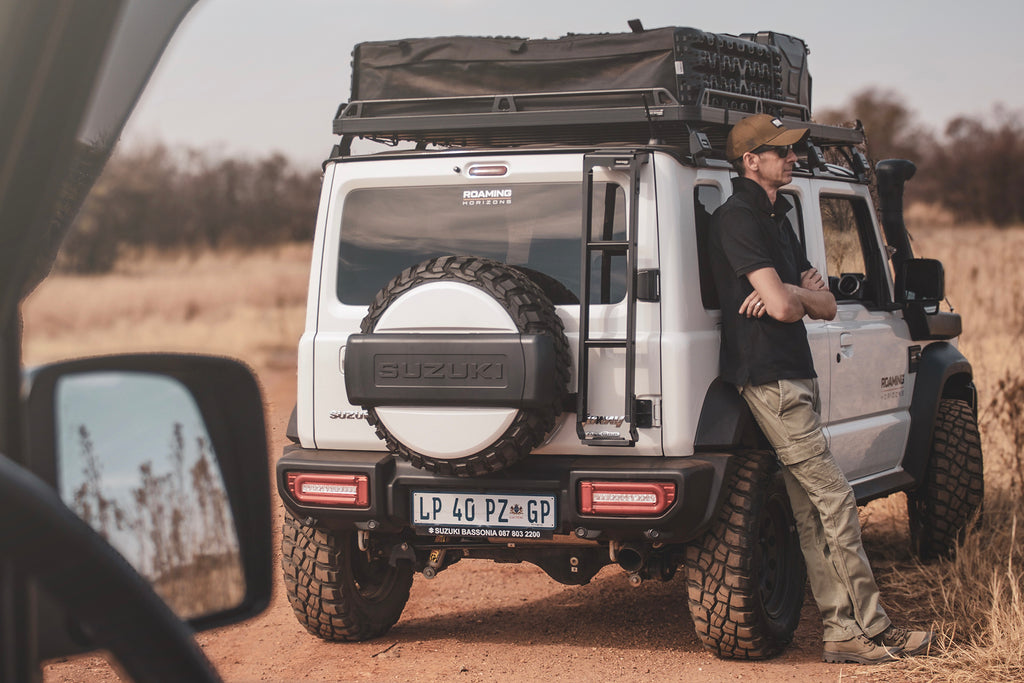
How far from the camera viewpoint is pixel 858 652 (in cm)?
503

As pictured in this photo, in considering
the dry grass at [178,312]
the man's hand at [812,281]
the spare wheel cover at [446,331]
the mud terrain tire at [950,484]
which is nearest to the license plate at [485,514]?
the spare wheel cover at [446,331]

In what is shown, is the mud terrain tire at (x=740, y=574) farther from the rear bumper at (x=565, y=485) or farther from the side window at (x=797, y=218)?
the side window at (x=797, y=218)

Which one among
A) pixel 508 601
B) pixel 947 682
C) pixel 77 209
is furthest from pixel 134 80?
pixel 508 601

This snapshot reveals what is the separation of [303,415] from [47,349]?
2247 centimetres

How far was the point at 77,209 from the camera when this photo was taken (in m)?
1.68

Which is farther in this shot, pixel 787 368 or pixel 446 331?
pixel 787 368

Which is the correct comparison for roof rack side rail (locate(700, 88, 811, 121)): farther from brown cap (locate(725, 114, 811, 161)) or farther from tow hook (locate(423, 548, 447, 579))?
tow hook (locate(423, 548, 447, 579))

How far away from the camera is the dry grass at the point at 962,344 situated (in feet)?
17.3

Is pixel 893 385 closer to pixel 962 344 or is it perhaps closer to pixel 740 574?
pixel 740 574

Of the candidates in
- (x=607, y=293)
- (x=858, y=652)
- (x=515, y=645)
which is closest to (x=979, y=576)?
(x=858, y=652)

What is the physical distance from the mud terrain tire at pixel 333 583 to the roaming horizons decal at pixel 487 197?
4.74ft

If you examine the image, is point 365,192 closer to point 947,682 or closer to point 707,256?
point 707,256

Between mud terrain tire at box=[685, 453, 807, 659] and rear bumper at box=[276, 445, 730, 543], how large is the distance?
168mm

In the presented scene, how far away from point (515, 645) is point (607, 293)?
5.35ft
